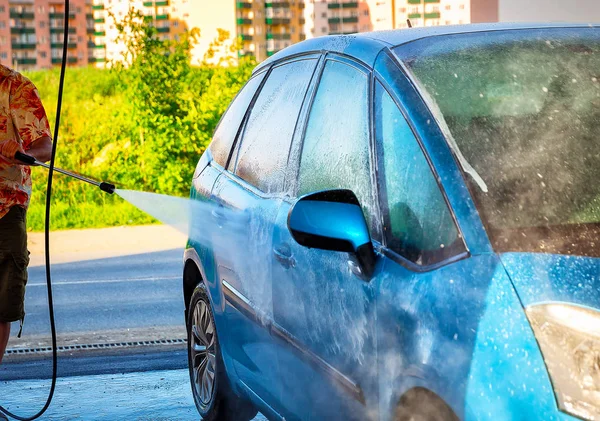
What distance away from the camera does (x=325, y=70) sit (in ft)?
13.6

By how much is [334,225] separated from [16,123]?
2890 millimetres

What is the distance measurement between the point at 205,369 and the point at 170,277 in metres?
5.80

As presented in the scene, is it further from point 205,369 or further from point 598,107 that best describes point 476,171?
point 205,369

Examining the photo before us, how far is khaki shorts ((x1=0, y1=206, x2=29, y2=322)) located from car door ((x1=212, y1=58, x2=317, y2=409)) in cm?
117

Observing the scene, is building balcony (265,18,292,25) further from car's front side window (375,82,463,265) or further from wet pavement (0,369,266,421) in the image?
car's front side window (375,82,463,265)

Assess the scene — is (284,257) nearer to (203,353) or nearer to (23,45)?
(203,353)

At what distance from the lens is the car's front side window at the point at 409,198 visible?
2979mm

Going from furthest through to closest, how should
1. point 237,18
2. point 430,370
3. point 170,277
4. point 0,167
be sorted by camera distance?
point 237,18 → point 170,277 → point 0,167 → point 430,370

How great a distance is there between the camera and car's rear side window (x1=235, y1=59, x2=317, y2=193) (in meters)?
4.30

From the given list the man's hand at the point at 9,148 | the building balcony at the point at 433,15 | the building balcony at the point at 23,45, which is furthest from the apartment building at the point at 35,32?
the man's hand at the point at 9,148

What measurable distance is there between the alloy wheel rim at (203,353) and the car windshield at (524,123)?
2.05 m

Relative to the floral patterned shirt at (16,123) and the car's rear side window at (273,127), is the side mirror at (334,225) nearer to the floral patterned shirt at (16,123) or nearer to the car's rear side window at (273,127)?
the car's rear side window at (273,127)

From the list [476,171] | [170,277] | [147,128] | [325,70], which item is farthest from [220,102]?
[476,171]

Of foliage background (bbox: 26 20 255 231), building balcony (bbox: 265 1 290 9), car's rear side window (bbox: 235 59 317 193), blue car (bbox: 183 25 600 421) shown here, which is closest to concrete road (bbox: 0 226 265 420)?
car's rear side window (bbox: 235 59 317 193)
